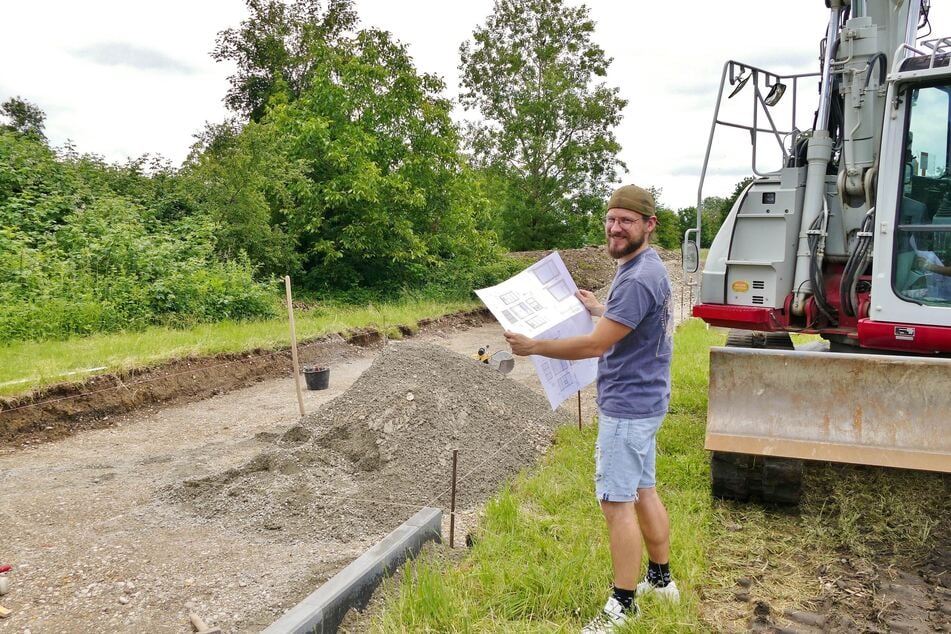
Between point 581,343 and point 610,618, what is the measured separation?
1.21m

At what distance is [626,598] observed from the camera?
114 inches

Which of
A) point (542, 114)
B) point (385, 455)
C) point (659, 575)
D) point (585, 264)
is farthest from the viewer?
point (585, 264)

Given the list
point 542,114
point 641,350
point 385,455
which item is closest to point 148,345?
point 385,455

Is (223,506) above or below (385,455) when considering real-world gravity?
below

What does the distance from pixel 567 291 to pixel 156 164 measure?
15407 millimetres

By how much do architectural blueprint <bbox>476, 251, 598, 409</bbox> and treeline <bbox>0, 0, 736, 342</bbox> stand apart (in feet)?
27.4

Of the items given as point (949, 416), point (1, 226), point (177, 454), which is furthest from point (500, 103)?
point (949, 416)

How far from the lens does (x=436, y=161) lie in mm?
17281

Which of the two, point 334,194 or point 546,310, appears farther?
point 334,194

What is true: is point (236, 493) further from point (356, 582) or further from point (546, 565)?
point (546, 565)

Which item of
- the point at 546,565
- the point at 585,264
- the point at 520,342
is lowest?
the point at 546,565

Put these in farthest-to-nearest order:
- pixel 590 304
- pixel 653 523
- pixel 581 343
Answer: pixel 590 304 → pixel 653 523 → pixel 581 343

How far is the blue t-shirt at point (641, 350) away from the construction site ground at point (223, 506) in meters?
1.26

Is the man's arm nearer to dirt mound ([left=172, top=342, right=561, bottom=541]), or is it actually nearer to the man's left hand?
the man's left hand
